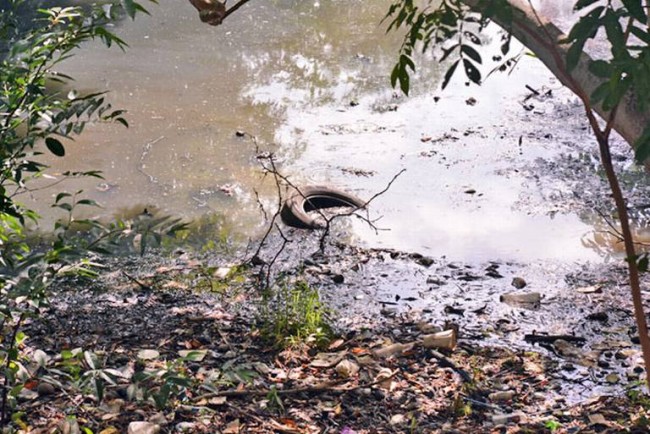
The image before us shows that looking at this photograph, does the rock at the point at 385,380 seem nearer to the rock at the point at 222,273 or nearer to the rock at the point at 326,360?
the rock at the point at 326,360

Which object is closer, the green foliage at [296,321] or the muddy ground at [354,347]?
the muddy ground at [354,347]

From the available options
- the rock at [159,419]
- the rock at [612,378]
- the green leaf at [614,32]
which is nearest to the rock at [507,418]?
the rock at [612,378]

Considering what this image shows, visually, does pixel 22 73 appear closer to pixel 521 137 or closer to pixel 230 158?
pixel 230 158

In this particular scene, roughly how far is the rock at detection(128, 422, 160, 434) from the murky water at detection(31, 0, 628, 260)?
2.53m

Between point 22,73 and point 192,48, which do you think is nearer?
point 22,73

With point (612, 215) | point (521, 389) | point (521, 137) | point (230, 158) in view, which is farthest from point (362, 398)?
point (521, 137)

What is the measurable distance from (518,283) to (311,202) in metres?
1.43

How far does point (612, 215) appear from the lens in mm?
5719

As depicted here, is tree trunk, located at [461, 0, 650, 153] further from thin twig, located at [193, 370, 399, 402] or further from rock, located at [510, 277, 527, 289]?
rock, located at [510, 277, 527, 289]

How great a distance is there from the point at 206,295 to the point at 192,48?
4.92m

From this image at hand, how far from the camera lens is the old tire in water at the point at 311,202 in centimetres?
561

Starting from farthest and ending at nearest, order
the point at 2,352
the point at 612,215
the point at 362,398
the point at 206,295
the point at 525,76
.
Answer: the point at 525,76
the point at 612,215
the point at 206,295
the point at 362,398
the point at 2,352

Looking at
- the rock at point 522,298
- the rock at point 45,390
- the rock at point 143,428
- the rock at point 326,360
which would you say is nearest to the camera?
the rock at point 143,428

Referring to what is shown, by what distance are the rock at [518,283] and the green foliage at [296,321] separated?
1.08m
